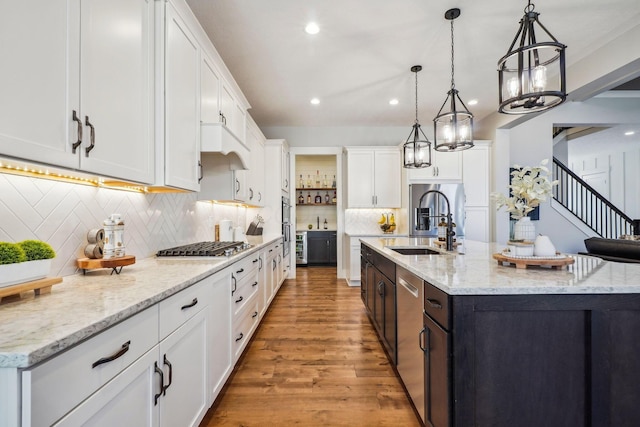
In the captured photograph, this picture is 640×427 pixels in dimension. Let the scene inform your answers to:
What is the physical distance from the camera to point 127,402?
0.95m

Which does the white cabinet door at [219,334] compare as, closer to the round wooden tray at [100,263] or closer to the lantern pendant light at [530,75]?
the round wooden tray at [100,263]

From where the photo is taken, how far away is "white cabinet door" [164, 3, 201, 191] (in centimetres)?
171

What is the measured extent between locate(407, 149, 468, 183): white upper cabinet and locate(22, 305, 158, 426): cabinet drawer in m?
4.61

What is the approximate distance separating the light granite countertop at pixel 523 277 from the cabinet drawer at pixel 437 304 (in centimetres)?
4

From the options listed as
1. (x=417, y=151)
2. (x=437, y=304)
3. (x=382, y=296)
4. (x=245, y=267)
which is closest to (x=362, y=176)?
(x=417, y=151)

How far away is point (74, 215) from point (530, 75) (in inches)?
96.3

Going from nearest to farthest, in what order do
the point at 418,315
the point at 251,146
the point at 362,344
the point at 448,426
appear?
the point at 448,426, the point at 418,315, the point at 362,344, the point at 251,146

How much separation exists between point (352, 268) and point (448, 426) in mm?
3761

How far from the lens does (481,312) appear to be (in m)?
1.24

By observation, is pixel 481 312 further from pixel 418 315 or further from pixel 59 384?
pixel 59 384

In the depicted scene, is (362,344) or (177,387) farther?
(362,344)

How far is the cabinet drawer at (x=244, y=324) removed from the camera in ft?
7.10

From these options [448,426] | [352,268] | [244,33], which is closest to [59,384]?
[448,426]

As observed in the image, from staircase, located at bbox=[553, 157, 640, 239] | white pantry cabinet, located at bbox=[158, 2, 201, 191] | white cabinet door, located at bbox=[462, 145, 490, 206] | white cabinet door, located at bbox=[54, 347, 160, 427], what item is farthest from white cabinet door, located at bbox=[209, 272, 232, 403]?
staircase, located at bbox=[553, 157, 640, 239]
